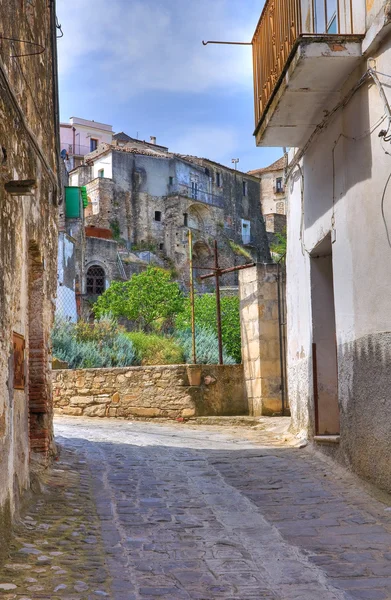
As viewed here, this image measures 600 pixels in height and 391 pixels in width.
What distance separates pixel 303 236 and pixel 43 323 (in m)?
3.55

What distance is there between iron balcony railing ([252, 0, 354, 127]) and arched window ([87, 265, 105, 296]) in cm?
4177

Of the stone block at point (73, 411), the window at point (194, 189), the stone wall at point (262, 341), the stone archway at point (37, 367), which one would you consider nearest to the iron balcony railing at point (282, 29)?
the stone archway at point (37, 367)

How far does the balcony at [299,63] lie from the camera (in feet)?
22.0

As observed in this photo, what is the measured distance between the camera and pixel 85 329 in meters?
18.8

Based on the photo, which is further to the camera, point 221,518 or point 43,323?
point 43,323

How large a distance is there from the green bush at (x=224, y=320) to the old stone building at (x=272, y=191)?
136 feet

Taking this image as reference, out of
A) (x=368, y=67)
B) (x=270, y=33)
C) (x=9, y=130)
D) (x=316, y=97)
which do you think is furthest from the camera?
(x=270, y=33)

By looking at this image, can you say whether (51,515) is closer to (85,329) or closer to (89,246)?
(85,329)

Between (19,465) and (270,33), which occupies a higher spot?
(270,33)

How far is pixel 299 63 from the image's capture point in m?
6.79

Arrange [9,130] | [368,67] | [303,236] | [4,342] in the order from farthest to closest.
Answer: [303,236] < [368,67] < [9,130] < [4,342]

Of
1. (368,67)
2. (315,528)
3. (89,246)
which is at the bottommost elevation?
(315,528)

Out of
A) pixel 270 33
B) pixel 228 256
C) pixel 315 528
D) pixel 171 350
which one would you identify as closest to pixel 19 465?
pixel 315 528

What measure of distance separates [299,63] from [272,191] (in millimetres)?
71335
